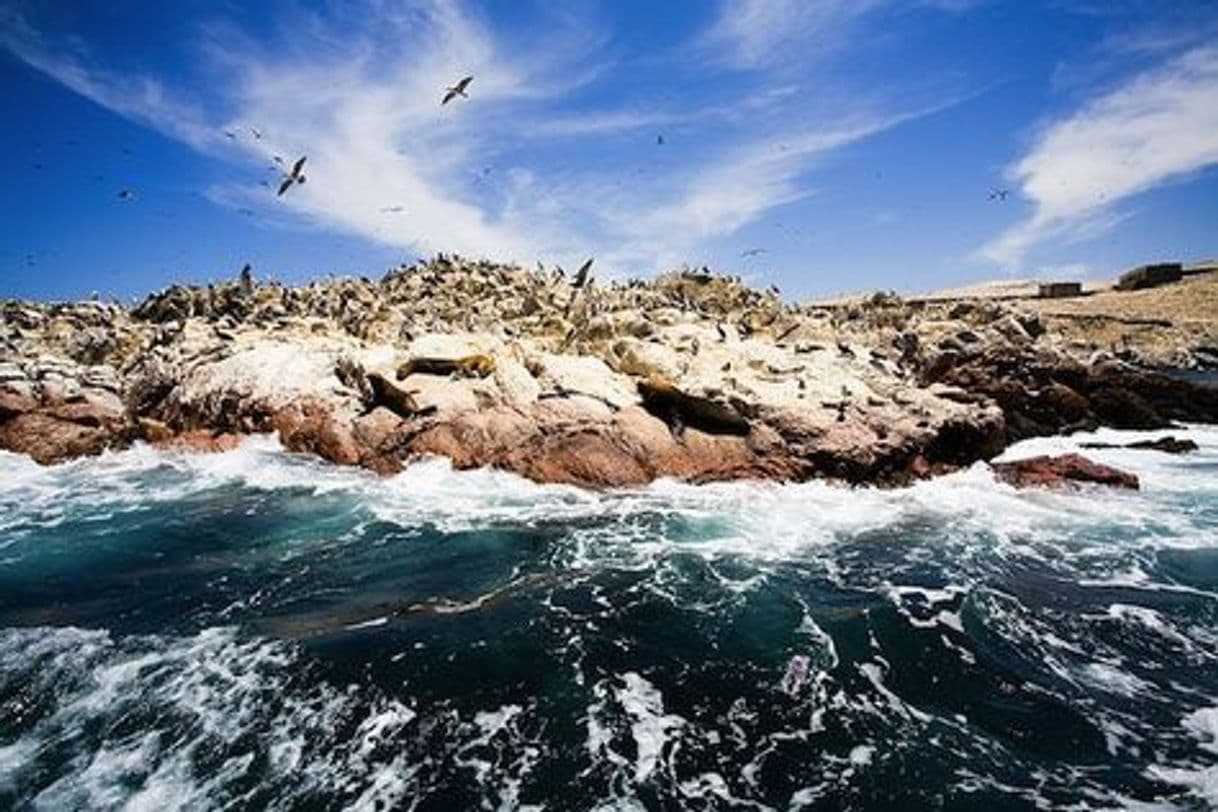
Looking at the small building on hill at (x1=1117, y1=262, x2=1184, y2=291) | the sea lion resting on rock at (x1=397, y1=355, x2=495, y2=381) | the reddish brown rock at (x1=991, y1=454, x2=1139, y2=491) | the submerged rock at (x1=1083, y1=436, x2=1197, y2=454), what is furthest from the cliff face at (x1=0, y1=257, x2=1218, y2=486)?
the small building on hill at (x1=1117, y1=262, x2=1184, y2=291)

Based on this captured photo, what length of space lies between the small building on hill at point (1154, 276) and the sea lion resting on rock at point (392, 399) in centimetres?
9894

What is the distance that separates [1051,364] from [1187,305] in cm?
5968

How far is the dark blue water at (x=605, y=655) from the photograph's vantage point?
704cm

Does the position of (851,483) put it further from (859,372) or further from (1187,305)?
(1187,305)

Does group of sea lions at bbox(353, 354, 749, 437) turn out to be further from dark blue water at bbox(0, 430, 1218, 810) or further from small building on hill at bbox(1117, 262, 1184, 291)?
small building on hill at bbox(1117, 262, 1184, 291)

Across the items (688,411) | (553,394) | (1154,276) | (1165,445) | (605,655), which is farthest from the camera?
(1154,276)

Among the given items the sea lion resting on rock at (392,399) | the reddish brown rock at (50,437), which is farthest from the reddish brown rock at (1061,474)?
the reddish brown rock at (50,437)

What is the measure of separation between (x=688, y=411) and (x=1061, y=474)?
30.6ft

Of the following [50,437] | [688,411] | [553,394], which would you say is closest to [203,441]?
[50,437]

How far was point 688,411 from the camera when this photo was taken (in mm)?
19953

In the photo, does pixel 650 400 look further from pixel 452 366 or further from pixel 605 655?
pixel 605 655

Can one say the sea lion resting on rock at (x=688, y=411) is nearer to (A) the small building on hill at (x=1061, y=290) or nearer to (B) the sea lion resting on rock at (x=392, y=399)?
(B) the sea lion resting on rock at (x=392, y=399)

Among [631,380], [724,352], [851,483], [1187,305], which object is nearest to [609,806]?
[851,483]

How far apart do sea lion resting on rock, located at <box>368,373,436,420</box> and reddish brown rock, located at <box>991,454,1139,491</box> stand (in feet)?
48.9
